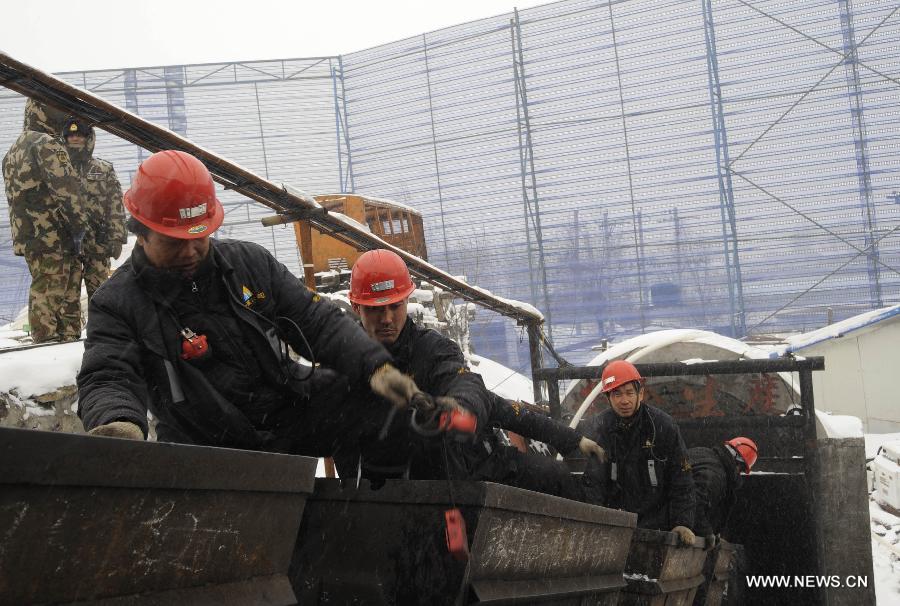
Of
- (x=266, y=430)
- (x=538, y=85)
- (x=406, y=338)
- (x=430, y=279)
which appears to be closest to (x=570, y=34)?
(x=538, y=85)

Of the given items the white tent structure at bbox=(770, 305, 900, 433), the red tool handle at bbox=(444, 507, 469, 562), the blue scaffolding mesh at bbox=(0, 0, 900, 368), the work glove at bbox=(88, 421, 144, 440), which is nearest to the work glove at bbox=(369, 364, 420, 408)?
the red tool handle at bbox=(444, 507, 469, 562)

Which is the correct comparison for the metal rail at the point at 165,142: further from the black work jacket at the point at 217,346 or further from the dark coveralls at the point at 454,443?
the black work jacket at the point at 217,346

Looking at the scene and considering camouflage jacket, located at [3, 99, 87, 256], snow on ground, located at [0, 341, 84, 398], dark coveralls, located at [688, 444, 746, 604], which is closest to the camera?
snow on ground, located at [0, 341, 84, 398]

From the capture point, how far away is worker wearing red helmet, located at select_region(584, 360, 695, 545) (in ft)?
19.1

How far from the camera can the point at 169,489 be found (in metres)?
1.97

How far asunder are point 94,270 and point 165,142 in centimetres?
132

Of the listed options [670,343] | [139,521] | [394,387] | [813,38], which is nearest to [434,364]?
[394,387]

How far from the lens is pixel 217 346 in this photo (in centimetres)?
289

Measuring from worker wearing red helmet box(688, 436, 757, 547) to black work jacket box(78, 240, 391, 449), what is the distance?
4.05 meters

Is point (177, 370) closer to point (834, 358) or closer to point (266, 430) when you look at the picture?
point (266, 430)

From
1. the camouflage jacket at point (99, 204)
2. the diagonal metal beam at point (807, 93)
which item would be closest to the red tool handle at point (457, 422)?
the camouflage jacket at point (99, 204)

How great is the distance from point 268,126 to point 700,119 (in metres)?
8.47

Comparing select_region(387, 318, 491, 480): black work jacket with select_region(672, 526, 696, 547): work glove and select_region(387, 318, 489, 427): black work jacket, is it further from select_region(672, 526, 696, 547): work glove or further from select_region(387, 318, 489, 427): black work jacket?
select_region(672, 526, 696, 547): work glove

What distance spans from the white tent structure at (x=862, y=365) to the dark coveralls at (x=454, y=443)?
970cm
